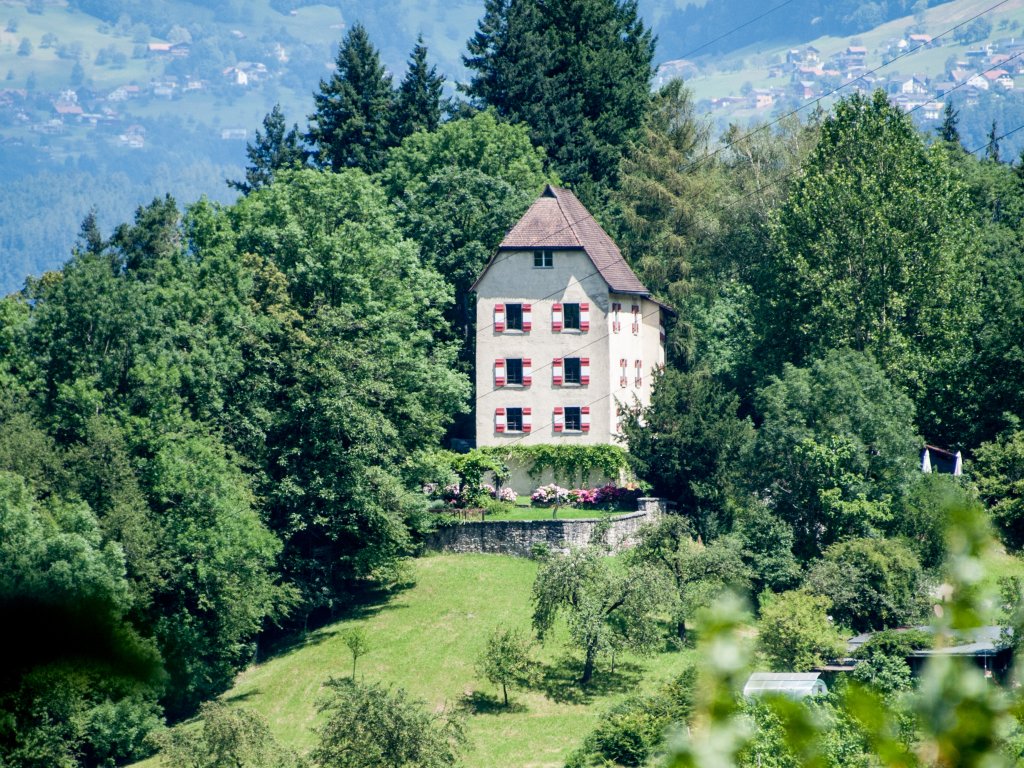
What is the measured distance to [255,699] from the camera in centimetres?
4744

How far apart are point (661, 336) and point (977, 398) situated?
15.6 metres

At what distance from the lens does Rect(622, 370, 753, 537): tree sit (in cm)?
5684

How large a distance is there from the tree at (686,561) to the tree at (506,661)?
17.2ft

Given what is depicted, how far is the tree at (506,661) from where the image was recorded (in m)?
45.2

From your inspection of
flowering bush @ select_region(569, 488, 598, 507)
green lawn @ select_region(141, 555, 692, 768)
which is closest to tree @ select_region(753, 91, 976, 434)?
flowering bush @ select_region(569, 488, 598, 507)

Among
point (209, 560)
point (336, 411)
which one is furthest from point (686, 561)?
point (209, 560)

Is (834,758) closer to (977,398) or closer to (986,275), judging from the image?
(977,398)

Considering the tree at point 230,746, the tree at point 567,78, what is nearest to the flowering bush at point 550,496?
the tree at point 230,746

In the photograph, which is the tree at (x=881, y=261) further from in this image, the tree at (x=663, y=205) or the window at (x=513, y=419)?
the window at (x=513, y=419)

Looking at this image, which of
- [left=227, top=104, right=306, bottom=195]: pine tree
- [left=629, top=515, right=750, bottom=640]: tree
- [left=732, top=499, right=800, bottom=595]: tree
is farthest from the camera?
[left=227, top=104, right=306, bottom=195]: pine tree

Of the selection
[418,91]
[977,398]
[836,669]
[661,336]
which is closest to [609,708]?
[836,669]

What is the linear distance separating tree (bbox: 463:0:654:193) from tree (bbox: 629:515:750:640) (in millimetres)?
33611

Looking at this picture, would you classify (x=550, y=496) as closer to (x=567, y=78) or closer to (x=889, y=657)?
(x=889, y=657)

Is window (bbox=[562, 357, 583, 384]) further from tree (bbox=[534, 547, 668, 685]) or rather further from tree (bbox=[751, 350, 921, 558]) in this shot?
tree (bbox=[534, 547, 668, 685])
